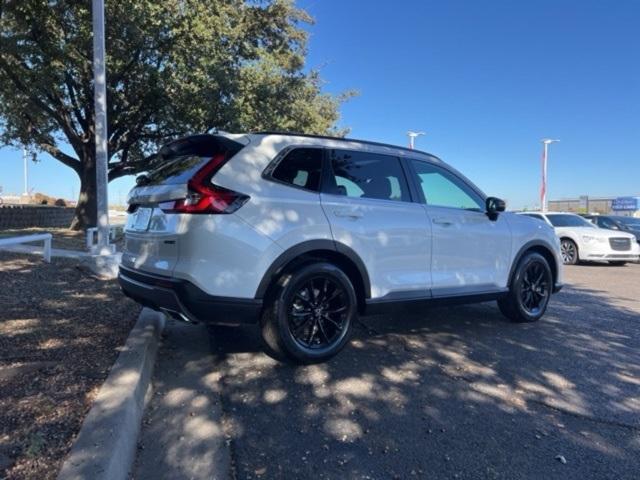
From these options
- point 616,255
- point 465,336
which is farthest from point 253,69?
point 465,336

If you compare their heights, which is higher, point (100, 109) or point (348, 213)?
point (100, 109)

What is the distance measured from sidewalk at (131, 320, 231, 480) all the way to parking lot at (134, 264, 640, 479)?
0.04ft

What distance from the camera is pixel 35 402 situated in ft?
10.1

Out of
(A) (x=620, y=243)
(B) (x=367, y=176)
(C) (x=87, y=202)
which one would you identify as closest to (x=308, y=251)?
(B) (x=367, y=176)

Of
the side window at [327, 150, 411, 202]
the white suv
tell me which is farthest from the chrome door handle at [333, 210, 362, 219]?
A: the side window at [327, 150, 411, 202]

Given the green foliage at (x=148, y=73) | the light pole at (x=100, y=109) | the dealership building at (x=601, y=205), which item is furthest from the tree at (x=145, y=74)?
the dealership building at (x=601, y=205)

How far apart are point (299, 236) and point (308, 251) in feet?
0.52

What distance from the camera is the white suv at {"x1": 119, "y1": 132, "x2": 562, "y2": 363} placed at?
3678mm

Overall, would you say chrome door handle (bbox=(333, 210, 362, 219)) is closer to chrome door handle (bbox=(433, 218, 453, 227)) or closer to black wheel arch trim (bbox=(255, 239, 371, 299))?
black wheel arch trim (bbox=(255, 239, 371, 299))

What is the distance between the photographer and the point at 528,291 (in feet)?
19.7

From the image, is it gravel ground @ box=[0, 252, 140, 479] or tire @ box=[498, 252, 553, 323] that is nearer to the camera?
gravel ground @ box=[0, 252, 140, 479]

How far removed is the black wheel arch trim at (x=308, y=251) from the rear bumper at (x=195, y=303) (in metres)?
0.15

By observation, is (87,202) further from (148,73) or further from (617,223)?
(617,223)

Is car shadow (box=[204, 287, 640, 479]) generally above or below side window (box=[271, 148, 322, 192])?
below
